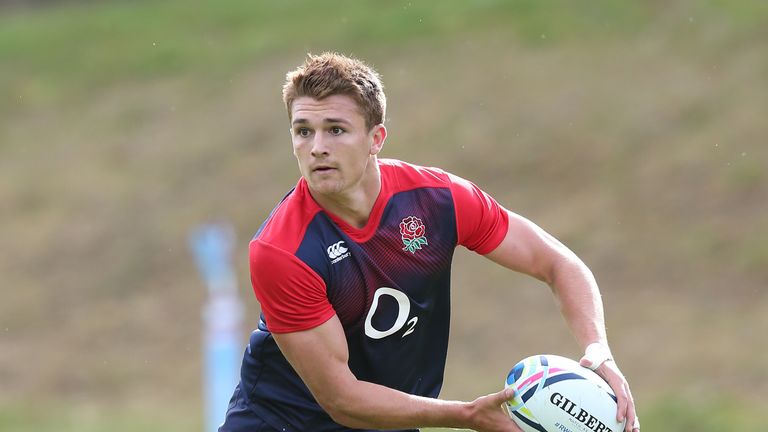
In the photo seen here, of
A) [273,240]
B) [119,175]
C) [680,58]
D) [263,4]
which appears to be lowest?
[273,240]

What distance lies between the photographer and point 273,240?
5.82 metres

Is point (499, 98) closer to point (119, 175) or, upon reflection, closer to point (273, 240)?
point (119, 175)

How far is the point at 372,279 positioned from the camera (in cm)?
601

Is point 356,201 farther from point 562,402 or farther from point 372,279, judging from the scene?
point 562,402

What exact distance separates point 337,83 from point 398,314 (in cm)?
111

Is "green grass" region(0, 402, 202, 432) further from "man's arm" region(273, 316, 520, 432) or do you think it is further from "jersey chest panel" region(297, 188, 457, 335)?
"man's arm" region(273, 316, 520, 432)

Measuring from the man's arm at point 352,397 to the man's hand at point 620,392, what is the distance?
47cm

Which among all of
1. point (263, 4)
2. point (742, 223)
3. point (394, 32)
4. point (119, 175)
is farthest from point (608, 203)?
point (263, 4)

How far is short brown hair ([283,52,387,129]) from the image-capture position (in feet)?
19.2

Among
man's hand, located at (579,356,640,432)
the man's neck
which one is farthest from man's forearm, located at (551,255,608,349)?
the man's neck

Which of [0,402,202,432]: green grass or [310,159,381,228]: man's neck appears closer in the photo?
[310,159,381,228]: man's neck

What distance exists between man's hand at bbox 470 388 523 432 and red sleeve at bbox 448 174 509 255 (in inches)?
38.3

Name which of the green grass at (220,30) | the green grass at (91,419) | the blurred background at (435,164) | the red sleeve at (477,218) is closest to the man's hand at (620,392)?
the red sleeve at (477,218)

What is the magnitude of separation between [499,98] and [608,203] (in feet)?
14.5
